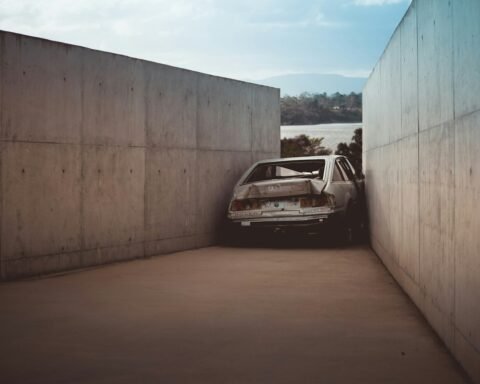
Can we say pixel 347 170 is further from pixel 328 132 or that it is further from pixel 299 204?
pixel 328 132

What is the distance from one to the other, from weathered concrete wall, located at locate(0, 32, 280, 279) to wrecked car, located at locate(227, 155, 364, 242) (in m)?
1.09

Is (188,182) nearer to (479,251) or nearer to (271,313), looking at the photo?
(271,313)

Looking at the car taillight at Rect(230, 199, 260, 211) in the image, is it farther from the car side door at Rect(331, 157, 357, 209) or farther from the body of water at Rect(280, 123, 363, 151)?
the body of water at Rect(280, 123, 363, 151)

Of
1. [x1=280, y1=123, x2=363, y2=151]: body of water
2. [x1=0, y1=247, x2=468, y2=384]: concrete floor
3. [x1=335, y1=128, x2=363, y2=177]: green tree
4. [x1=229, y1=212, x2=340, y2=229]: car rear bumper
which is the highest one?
[x1=280, y1=123, x2=363, y2=151]: body of water

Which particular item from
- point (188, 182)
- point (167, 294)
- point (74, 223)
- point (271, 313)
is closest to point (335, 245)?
point (188, 182)

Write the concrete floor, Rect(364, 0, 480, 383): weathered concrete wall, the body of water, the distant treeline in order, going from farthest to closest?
1. the distant treeline
2. the body of water
3. the concrete floor
4. Rect(364, 0, 480, 383): weathered concrete wall

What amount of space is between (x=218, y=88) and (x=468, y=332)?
11.1 metres

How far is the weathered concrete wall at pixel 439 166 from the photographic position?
4.70m

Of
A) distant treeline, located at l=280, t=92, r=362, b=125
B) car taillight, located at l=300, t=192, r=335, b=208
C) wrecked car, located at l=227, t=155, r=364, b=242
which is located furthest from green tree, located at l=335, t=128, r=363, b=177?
car taillight, located at l=300, t=192, r=335, b=208

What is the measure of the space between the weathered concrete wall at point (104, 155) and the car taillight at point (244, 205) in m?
0.84

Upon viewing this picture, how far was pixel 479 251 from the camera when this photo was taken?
14.7 feet

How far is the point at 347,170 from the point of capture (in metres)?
15.3

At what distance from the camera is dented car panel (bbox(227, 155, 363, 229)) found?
1362 centimetres

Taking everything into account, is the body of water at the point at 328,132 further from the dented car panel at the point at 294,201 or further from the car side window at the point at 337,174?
the dented car panel at the point at 294,201
